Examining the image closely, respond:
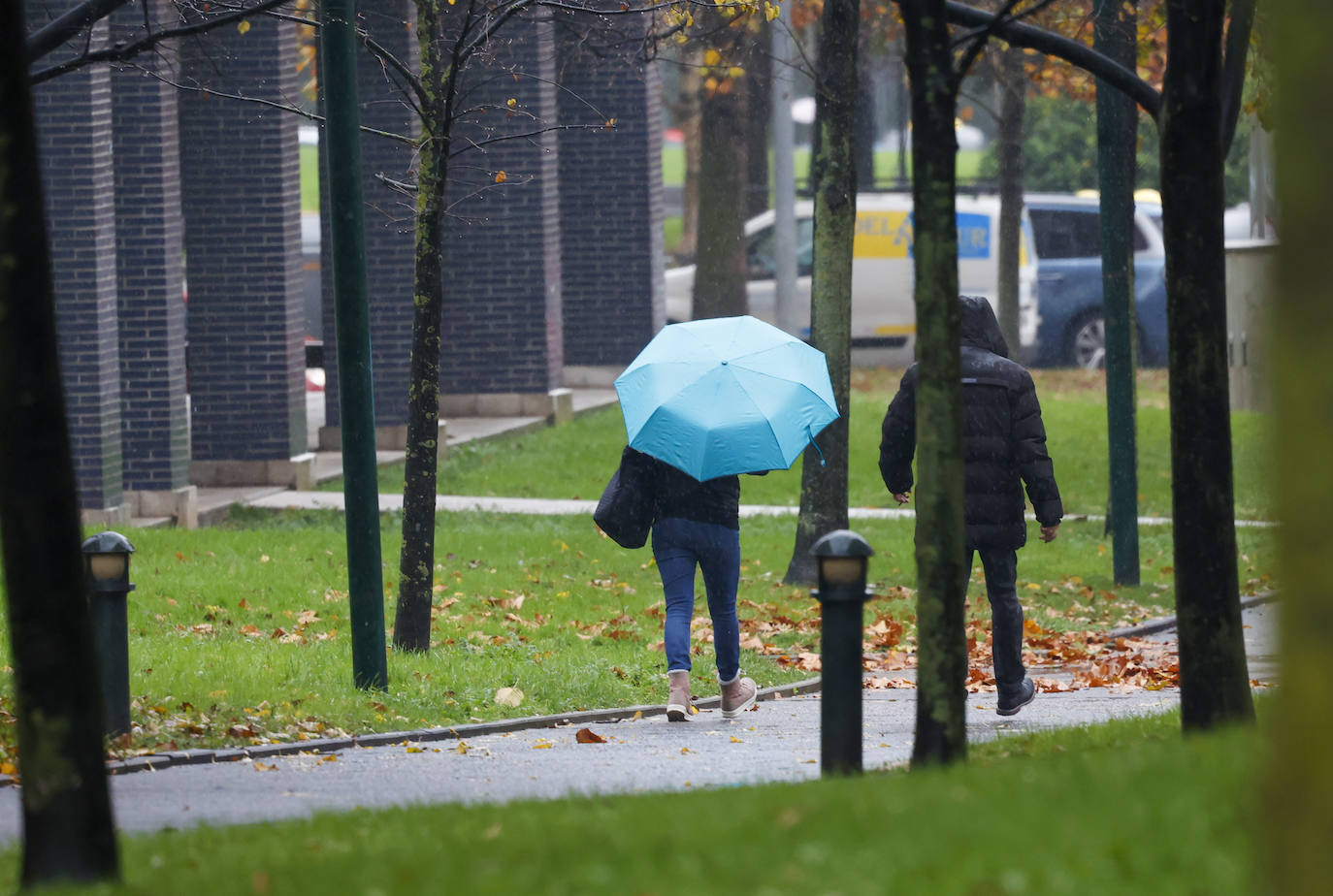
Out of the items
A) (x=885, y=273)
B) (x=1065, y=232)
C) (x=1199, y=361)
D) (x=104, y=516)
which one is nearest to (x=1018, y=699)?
(x=1199, y=361)

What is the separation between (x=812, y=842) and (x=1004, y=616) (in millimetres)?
3686

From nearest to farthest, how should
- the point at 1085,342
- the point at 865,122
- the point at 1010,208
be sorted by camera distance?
1. the point at 1010,208
2. the point at 1085,342
3. the point at 865,122

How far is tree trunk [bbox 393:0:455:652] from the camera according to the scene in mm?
8922

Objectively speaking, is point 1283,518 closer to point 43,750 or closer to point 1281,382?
point 1281,382

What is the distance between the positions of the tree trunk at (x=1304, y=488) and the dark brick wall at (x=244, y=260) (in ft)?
41.9

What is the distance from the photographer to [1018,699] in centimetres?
791

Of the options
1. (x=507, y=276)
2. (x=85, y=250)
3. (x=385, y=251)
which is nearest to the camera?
(x=85, y=250)

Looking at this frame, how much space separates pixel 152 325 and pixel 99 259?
1.06m

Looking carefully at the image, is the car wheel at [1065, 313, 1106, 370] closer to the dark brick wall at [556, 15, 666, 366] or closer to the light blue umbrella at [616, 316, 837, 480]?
the dark brick wall at [556, 15, 666, 366]

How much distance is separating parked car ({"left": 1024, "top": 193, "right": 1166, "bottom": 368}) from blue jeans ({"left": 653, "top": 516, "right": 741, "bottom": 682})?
A: 58.6ft

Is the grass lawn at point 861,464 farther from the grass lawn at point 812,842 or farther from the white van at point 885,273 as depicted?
the grass lawn at point 812,842

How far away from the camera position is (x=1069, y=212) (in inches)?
1070

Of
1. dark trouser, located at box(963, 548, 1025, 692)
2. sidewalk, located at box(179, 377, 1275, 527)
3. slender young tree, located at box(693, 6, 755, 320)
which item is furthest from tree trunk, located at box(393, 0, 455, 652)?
Result: slender young tree, located at box(693, 6, 755, 320)

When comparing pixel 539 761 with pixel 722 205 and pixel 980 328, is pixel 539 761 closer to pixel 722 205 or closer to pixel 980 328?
pixel 980 328
